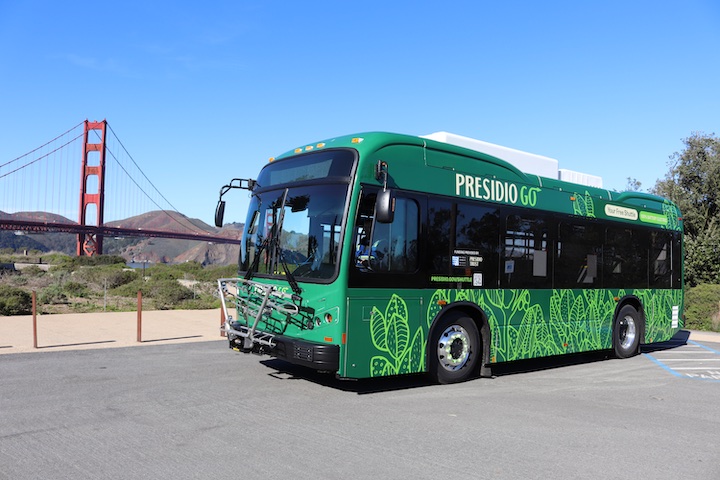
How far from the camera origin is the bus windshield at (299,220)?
6.97 meters

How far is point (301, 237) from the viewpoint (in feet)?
24.0

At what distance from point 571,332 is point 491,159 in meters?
3.24

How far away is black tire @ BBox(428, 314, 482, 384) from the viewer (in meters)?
7.75

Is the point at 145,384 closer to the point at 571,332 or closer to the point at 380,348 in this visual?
the point at 380,348

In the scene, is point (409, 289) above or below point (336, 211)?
below

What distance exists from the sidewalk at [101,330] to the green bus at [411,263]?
14.4 ft

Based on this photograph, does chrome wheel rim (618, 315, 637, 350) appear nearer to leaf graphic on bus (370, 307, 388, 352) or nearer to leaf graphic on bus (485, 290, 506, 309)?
leaf graphic on bus (485, 290, 506, 309)

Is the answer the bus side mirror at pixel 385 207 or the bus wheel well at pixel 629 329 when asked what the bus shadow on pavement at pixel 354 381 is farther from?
the bus wheel well at pixel 629 329

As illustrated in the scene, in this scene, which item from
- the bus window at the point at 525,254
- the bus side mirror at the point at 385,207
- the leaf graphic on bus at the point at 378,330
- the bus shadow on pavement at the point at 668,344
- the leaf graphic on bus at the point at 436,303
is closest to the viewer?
the bus side mirror at the point at 385,207

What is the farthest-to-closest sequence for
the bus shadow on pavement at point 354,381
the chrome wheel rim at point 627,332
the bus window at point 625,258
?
1. the chrome wheel rim at point 627,332
2. the bus window at point 625,258
3. the bus shadow on pavement at point 354,381

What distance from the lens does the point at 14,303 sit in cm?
1686

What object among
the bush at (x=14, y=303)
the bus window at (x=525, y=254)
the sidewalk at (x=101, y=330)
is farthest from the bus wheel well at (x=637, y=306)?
the bush at (x=14, y=303)

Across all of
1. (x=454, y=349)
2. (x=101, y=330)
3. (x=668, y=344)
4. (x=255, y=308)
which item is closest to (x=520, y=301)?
(x=454, y=349)

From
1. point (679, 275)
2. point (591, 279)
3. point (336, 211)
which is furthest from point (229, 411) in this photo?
point (679, 275)
